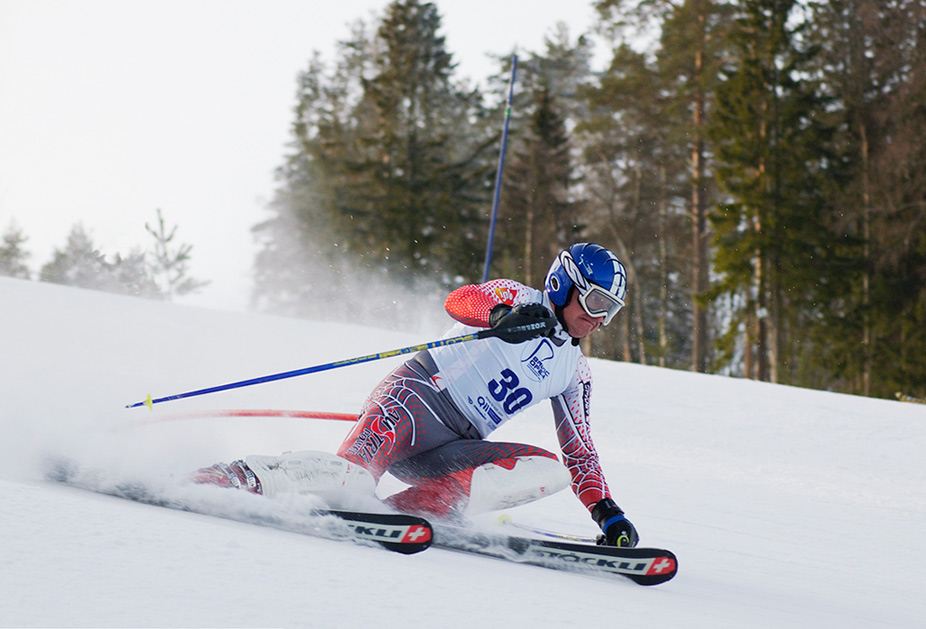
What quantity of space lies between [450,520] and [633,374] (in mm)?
5349

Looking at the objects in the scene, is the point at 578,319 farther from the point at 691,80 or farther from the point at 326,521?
the point at 691,80

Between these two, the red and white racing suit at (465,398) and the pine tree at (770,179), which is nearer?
the red and white racing suit at (465,398)

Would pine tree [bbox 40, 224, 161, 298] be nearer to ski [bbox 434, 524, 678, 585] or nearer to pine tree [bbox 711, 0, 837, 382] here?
pine tree [bbox 711, 0, 837, 382]

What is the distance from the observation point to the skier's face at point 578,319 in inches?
115

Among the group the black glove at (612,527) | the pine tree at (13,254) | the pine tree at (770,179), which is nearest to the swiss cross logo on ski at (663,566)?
the black glove at (612,527)

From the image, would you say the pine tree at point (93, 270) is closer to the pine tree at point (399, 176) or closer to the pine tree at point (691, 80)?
the pine tree at point (399, 176)

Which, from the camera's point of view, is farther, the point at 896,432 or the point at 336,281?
the point at 336,281

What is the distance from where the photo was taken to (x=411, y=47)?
2217 cm

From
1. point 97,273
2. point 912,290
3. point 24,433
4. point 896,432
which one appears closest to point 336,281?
point 97,273

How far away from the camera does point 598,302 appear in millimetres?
2879

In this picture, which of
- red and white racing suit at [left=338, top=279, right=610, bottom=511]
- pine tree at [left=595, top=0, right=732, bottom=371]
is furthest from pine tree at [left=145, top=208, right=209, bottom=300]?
red and white racing suit at [left=338, top=279, right=610, bottom=511]

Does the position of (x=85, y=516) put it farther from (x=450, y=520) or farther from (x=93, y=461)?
(x=450, y=520)

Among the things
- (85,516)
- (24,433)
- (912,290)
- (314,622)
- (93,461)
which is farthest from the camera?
(912,290)

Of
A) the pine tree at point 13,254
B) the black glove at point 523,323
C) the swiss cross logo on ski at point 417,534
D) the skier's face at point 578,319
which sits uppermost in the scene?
the pine tree at point 13,254
